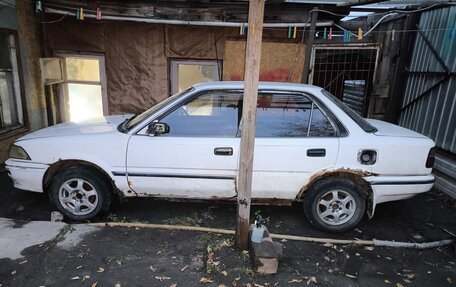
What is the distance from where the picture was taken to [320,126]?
3.81m

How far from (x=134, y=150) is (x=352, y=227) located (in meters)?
2.70

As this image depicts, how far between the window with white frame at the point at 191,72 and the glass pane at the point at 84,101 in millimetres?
1766

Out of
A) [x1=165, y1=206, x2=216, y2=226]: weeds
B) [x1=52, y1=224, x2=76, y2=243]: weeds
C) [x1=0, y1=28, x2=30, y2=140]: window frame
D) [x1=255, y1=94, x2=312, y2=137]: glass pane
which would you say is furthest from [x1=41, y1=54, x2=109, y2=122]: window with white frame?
[x1=255, y1=94, x2=312, y2=137]: glass pane

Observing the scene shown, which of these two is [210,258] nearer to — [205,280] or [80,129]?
[205,280]

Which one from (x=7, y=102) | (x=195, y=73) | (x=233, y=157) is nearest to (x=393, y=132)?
(x=233, y=157)

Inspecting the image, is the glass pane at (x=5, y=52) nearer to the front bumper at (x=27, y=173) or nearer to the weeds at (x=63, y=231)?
the front bumper at (x=27, y=173)

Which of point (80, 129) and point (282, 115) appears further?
point (80, 129)

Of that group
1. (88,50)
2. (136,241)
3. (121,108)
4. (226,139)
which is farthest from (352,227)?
(88,50)

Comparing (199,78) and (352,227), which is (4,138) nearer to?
(199,78)

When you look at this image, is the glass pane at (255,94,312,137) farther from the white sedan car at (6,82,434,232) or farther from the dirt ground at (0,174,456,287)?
the dirt ground at (0,174,456,287)

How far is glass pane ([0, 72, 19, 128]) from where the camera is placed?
598 centimetres

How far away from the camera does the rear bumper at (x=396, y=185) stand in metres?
3.79

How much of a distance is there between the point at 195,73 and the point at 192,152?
411 cm

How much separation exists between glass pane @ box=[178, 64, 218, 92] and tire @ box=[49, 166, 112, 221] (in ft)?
13.3
